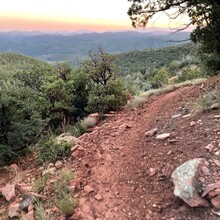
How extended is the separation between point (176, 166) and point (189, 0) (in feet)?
25.7

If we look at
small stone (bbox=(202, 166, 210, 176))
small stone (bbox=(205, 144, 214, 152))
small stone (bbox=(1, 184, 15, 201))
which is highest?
small stone (bbox=(205, 144, 214, 152))

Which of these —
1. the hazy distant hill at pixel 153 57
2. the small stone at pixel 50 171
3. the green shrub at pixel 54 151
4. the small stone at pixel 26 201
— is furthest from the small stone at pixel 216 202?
the hazy distant hill at pixel 153 57

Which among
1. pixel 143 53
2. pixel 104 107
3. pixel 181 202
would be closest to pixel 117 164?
pixel 181 202

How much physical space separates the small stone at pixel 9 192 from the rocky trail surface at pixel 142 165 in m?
0.16

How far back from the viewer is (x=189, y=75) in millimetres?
37625

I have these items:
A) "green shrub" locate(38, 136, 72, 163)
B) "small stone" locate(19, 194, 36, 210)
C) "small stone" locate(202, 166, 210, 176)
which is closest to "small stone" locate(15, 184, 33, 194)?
"small stone" locate(19, 194, 36, 210)

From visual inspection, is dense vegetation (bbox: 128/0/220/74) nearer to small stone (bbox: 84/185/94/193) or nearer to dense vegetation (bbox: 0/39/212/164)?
dense vegetation (bbox: 0/39/212/164)

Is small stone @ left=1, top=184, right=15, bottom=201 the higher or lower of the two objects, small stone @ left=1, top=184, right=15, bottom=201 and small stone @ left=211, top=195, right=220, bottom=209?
the lower

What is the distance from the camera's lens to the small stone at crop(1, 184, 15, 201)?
220 inches

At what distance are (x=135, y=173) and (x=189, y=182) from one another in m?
1.11

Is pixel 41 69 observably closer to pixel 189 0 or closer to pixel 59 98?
pixel 59 98

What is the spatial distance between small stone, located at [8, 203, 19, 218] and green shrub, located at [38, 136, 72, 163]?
4.56 ft

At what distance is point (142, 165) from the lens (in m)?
5.27

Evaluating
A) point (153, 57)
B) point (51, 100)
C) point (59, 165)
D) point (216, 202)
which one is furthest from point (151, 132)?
point (153, 57)
